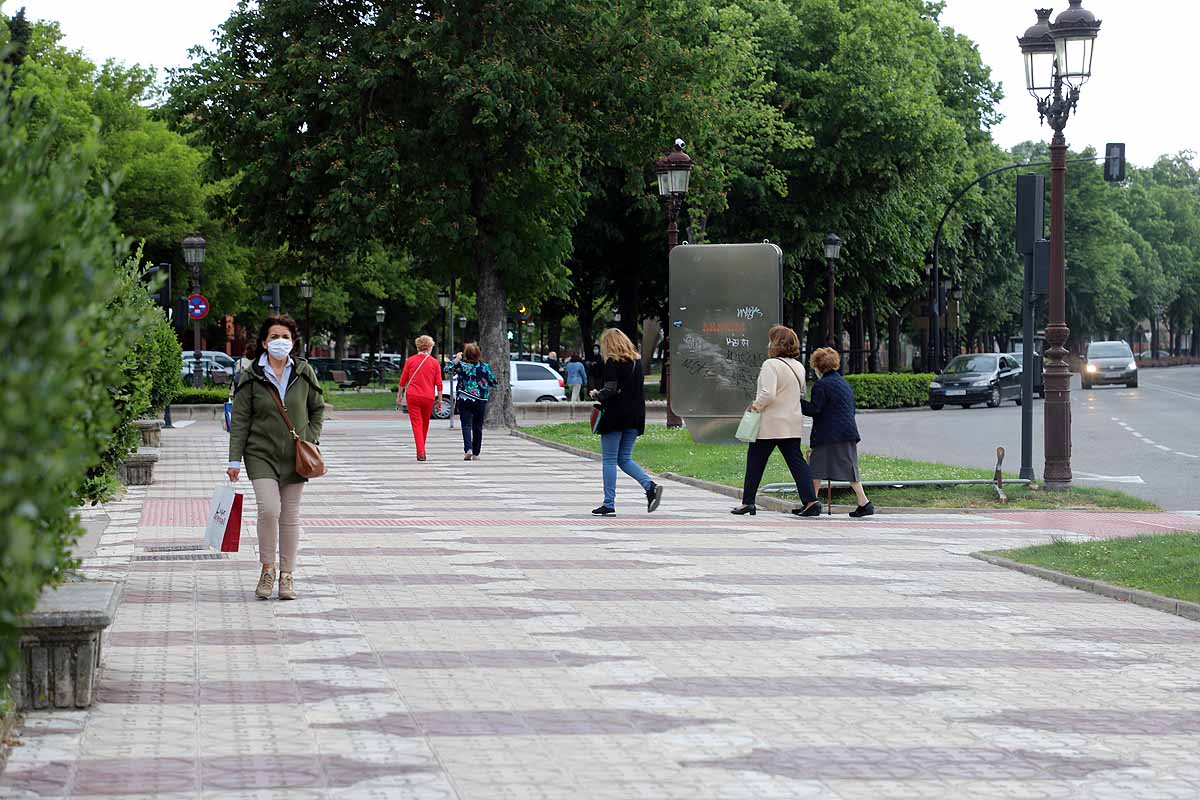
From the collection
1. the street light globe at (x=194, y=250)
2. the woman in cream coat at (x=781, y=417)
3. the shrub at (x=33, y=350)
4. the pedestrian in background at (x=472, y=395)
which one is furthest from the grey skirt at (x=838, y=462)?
the street light globe at (x=194, y=250)

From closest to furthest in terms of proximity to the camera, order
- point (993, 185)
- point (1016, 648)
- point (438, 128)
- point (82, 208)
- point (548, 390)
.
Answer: point (82, 208)
point (1016, 648)
point (438, 128)
point (548, 390)
point (993, 185)

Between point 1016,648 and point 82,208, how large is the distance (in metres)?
5.64

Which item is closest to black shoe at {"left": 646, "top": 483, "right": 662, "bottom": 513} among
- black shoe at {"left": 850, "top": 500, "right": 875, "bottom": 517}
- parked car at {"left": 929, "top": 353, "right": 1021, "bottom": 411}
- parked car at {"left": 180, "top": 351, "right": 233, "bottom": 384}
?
black shoe at {"left": 850, "top": 500, "right": 875, "bottom": 517}

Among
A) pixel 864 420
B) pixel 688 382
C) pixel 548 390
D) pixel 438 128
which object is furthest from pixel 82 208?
pixel 548 390

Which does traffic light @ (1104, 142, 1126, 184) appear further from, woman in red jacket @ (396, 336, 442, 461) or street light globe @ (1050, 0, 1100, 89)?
street light globe @ (1050, 0, 1100, 89)

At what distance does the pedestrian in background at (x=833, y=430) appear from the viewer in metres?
17.0

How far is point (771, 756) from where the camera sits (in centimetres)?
661

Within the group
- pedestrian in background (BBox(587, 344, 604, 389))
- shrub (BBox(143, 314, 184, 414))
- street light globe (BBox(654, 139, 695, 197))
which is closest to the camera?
pedestrian in background (BBox(587, 344, 604, 389))

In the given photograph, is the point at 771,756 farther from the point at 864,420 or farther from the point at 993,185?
the point at 993,185

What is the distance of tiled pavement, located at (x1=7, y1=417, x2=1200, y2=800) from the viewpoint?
20.7 feet

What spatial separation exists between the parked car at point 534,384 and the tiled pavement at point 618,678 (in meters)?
32.0

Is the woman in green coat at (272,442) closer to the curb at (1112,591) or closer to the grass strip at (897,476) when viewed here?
the curb at (1112,591)

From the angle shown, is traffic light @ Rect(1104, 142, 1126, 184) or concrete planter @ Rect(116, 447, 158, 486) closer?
concrete planter @ Rect(116, 447, 158, 486)

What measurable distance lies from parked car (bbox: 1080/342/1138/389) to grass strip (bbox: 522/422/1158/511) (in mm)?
40802
